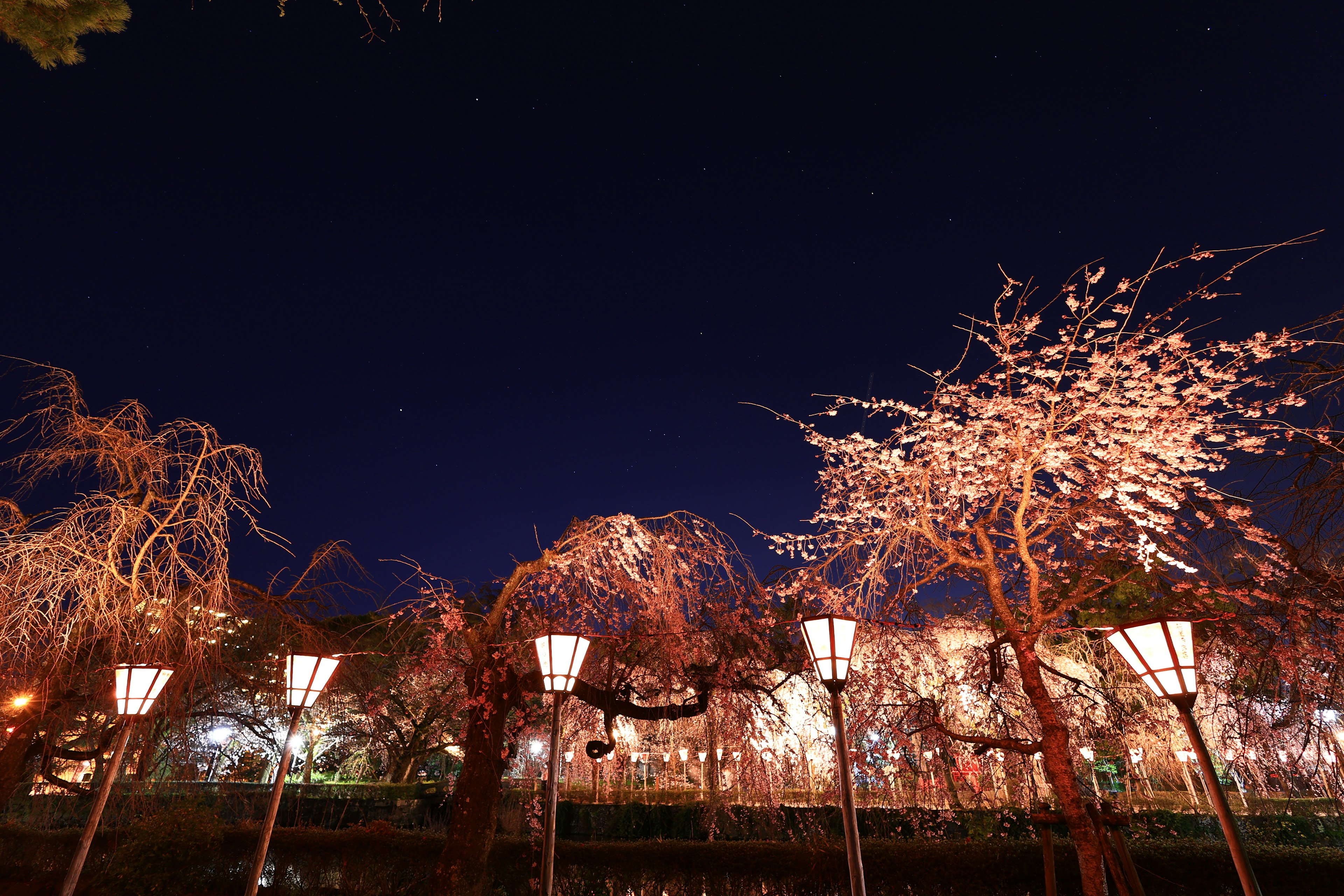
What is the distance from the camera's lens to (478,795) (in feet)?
25.0

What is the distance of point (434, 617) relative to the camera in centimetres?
922

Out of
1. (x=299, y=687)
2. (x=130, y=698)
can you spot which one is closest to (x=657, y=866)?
(x=299, y=687)

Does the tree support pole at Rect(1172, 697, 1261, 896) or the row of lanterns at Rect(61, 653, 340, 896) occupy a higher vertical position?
the row of lanterns at Rect(61, 653, 340, 896)

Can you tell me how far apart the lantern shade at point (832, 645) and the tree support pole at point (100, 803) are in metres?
6.40

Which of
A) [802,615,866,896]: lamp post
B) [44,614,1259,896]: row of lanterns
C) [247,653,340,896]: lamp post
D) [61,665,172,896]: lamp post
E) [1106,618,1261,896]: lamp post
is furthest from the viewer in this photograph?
[61,665,172,896]: lamp post

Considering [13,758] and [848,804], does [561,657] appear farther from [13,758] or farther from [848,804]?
[13,758]

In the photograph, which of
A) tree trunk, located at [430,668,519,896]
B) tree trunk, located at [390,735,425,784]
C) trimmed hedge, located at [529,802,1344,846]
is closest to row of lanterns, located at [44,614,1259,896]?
tree trunk, located at [430,668,519,896]

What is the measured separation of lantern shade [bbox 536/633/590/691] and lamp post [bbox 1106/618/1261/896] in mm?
4161

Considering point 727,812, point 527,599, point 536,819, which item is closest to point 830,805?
point 727,812

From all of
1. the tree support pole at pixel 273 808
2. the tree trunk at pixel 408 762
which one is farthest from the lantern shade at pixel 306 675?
the tree trunk at pixel 408 762

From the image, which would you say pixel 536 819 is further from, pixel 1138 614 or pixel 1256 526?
pixel 1138 614

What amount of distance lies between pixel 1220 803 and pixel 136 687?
28.1 feet

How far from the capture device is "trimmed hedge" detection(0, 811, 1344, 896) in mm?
7535

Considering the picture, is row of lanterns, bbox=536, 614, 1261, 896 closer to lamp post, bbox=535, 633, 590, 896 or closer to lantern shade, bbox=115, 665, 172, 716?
lamp post, bbox=535, 633, 590, 896
